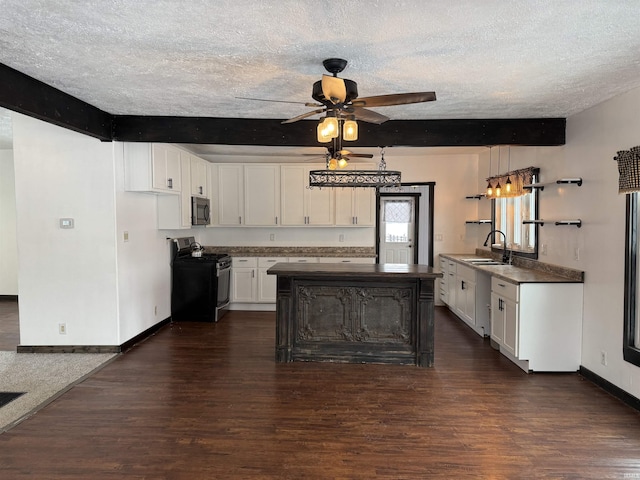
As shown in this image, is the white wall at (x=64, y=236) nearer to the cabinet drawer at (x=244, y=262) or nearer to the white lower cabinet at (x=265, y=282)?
the cabinet drawer at (x=244, y=262)

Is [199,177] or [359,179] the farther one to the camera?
[199,177]

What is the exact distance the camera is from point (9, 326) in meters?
5.44

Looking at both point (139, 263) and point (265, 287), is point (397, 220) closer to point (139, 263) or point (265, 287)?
point (265, 287)

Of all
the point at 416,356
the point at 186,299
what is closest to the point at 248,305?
the point at 186,299

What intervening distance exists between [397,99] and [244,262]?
4490 millimetres

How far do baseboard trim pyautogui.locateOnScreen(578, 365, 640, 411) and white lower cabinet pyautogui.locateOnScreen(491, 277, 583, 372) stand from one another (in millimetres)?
122

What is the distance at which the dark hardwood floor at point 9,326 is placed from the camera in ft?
15.4

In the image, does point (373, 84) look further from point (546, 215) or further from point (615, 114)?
point (546, 215)

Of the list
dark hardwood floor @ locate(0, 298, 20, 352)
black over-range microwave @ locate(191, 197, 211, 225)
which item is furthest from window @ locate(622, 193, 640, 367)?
dark hardwood floor @ locate(0, 298, 20, 352)

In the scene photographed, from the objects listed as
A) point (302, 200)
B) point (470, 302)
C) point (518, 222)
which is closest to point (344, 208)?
point (302, 200)

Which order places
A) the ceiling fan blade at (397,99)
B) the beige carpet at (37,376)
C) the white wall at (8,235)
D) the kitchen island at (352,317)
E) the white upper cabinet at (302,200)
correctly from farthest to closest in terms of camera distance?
the white wall at (8,235) < the white upper cabinet at (302,200) < the kitchen island at (352,317) < the beige carpet at (37,376) < the ceiling fan blade at (397,99)

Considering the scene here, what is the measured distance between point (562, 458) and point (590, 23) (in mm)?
2427

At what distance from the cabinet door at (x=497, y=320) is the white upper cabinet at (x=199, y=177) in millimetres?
4113

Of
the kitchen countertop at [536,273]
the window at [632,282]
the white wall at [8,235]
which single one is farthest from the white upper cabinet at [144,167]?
the window at [632,282]
